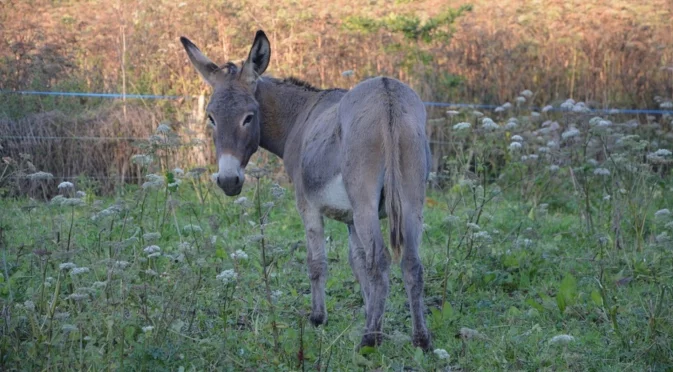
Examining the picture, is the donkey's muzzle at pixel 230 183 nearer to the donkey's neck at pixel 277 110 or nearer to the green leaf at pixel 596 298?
the donkey's neck at pixel 277 110

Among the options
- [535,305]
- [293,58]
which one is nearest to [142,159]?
[535,305]

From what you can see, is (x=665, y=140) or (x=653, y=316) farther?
(x=665, y=140)

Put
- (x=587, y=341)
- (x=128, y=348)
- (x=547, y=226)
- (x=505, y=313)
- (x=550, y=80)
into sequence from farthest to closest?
1. (x=550, y=80)
2. (x=547, y=226)
3. (x=505, y=313)
4. (x=587, y=341)
5. (x=128, y=348)

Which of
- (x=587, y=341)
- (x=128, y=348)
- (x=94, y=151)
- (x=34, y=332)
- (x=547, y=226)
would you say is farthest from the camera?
(x=94, y=151)

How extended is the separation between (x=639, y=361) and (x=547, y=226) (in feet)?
10.8

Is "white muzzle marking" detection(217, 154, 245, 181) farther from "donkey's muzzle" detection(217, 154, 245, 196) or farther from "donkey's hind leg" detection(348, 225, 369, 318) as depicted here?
"donkey's hind leg" detection(348, 225, 369, 318)

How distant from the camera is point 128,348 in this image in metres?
3.89

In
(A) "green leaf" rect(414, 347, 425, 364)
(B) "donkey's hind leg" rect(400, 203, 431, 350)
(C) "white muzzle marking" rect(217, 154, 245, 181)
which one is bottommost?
(A) "green leaf" rect(414, 347, 425, 364)

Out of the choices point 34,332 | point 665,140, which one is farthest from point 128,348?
point 665,140

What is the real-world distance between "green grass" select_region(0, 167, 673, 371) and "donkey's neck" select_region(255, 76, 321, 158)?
484 mm

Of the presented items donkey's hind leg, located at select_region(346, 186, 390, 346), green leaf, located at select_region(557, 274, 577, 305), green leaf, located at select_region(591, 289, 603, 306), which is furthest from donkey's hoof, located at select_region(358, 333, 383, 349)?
green leaf, located at select_region(591, 289, 603, 306)

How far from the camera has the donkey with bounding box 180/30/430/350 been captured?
4090mm

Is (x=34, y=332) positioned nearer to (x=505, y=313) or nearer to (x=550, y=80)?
(x=505, y=313)

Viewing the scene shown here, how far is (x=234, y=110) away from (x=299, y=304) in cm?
127
